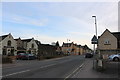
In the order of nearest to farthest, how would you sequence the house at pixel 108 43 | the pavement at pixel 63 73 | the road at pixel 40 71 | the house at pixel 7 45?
the pavement at pixel 63 73
the road at pixel 40 71
the house at pixel 108 43
the house at pixel 7 45

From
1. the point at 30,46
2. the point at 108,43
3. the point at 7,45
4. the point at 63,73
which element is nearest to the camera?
the point at 63,73

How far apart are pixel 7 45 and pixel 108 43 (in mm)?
32870

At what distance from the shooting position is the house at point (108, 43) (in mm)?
47600

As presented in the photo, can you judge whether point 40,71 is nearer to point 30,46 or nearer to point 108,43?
point 108,43

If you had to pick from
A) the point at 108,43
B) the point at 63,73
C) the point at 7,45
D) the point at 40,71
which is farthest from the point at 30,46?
the point at 63,73

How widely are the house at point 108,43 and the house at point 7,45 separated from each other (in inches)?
1102

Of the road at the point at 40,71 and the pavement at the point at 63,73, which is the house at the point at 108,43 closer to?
the road at the point at 40,71

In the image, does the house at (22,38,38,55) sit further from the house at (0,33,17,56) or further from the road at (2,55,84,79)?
the road at (2,55,84,79)

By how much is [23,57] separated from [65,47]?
83395 mm

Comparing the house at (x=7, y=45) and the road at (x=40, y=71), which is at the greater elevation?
the house at (x=7, y=45)

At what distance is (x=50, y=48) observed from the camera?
229 feet

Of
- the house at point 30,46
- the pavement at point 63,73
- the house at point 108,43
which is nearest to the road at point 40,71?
the pavement at point 63,73

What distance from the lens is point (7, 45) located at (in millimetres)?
59000

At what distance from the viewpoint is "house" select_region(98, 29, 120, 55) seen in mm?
47600
